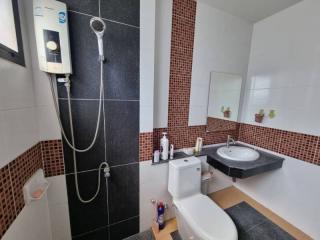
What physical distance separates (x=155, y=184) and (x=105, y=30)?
1467mm

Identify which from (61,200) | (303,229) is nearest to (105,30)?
(61,200)

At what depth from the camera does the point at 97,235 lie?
1.30 metres

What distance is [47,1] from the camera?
2.79 feet

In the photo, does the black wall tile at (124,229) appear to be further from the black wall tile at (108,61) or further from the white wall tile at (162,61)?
the black wall tile at (108,61)

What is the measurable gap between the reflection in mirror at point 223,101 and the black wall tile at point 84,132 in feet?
4.53

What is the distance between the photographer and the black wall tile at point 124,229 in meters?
1.37

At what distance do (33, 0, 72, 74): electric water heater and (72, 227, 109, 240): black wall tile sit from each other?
138cm

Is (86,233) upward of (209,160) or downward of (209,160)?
downward

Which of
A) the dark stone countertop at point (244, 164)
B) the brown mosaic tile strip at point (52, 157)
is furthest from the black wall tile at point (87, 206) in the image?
the dark stone countertop at point (244, 164)

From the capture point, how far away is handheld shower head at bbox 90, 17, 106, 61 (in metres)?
1.01

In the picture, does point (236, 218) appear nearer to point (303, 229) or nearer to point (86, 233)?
point (303, 229)

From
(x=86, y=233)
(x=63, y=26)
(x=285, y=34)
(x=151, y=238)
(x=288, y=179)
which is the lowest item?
(x=151, y=238)

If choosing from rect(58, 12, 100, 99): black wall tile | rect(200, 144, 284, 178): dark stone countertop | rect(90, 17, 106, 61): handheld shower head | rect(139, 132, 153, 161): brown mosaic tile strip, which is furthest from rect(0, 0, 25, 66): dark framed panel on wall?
rect(200, 144, 284, 178): dark stone countertop

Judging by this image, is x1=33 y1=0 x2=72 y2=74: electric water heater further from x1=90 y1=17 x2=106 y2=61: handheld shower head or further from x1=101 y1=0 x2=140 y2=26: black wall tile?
x1=101 y1=0 x2=140 y2=26: black wall tile
